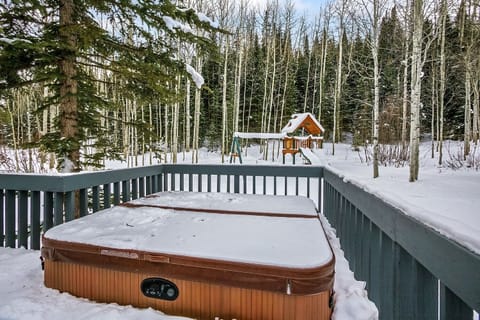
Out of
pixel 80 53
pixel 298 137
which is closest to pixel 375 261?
pixel 80 53

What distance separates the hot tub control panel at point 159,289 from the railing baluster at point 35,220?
151cm

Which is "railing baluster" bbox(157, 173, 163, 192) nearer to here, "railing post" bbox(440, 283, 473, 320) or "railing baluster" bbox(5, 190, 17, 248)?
"railing baluster" bbox(5, 190, 17, 248)

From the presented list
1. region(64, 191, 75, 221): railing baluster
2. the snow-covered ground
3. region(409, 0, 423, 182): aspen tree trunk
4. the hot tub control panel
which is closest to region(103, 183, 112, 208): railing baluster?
region(64, 191, 75, 221): railing baluster

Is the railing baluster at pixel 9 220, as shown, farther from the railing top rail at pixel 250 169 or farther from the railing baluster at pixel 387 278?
the railing baluster at pixel 387 278

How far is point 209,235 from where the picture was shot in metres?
1.50

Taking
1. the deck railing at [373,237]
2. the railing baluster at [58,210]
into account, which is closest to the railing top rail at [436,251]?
the deck railing at [373,237]

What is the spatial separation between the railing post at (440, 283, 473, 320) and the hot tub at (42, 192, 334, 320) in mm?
416

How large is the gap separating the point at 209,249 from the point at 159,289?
307 millimetres

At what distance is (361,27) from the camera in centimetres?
796

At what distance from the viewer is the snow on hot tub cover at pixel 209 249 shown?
3.73 ft

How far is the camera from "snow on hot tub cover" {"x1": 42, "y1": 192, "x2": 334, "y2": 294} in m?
1.14

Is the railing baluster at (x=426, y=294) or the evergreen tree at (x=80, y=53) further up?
the evergreen tree at (x=80, y=53)

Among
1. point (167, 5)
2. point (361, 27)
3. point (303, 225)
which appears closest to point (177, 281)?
point (303, 225)

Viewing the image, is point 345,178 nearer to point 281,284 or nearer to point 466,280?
point 281,284
